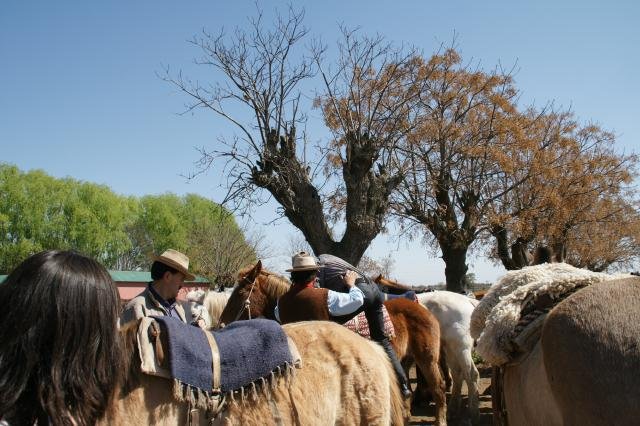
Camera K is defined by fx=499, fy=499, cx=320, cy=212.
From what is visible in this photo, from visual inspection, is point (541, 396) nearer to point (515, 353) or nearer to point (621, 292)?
point (515, 353)

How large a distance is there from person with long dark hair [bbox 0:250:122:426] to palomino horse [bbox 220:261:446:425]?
4.80 metres

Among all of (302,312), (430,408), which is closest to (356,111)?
(430,408)

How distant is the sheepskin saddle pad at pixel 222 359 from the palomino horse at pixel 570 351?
1228mm

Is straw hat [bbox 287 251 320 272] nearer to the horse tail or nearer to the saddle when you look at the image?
the saddle

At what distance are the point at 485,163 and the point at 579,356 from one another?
1846 centimetres

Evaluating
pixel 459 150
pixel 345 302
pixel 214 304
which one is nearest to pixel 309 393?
pixel 345 302

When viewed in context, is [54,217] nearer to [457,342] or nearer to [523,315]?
[457,342]

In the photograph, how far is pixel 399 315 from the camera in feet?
24.2

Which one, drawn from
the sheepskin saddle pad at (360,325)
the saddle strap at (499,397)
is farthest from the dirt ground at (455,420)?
the saddle strap at (499,397)

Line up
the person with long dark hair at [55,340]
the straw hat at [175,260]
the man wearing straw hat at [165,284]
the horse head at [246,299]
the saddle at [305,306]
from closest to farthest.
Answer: the person with long dark hair at [55,340] < the man wearing straw hat at [165,284] < the straw hat at [175,260] < the saddle at [305,306] < the horse head at [246,299]

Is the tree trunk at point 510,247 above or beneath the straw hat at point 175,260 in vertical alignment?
above

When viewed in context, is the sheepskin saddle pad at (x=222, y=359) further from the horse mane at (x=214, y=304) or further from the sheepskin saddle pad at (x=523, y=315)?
the horse mane at (x=214, y=304)

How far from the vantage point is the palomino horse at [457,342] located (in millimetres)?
8617

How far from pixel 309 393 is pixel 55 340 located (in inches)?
50.7
